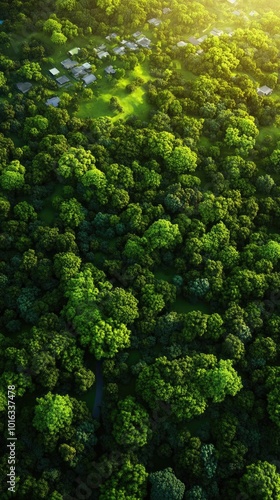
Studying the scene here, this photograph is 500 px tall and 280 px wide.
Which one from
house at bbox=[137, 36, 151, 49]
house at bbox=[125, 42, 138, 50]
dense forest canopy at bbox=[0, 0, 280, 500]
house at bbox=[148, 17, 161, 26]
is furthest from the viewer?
house at bbox=[148, 17, 161, 26]

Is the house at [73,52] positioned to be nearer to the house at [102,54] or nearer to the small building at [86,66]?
the small building at [86,66]

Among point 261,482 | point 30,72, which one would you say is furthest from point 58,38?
point 261,482

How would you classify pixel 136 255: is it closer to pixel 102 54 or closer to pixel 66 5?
pixel 102 54

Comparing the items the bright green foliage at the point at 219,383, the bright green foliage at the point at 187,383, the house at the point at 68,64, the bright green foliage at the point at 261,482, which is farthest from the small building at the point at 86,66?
the bright green foliage at the point at 261,482

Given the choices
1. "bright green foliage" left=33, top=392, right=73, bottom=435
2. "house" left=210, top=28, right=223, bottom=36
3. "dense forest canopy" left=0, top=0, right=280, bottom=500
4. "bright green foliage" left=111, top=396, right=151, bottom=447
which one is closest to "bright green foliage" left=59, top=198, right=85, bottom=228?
"dense forest canopy" left=0, top=0, right=280, bottom=500

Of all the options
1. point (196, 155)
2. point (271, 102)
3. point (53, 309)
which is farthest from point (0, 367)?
point (271, 102)

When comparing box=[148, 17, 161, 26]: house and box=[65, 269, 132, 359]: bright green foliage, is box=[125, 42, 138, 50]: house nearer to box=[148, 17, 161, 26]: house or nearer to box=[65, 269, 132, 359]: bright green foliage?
box=[148, 17, 161, 26]: house

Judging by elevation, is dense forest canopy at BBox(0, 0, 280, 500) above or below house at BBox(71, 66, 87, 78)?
below
